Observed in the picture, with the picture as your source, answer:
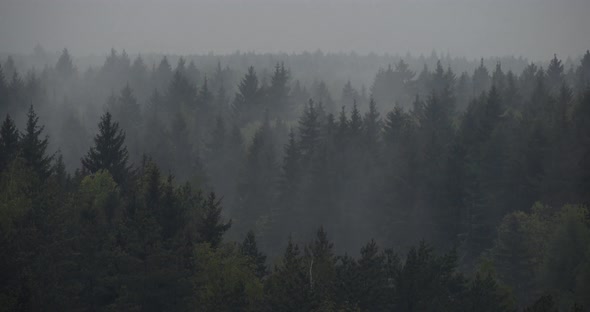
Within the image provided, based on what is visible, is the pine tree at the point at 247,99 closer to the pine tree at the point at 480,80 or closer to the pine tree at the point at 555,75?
the pine tree at the point at 480,80

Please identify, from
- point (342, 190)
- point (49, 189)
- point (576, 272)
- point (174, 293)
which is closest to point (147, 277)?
point (174, 293)

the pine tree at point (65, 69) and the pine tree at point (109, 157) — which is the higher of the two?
the pine tree at point (65, 69)

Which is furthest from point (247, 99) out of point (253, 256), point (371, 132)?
point (253, 256)

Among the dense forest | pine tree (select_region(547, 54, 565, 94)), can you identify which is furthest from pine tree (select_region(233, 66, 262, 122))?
pine tree (select_region(547, 54, 565, 94))

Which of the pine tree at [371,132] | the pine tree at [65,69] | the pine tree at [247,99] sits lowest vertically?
the pine tree at [371,132]

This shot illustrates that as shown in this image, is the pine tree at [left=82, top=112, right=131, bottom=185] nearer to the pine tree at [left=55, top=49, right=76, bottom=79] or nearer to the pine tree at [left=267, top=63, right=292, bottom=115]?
the pine tree at [left=267, top=63, right=292, bottom=115]

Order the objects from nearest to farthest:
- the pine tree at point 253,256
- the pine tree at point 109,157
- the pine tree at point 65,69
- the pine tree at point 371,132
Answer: the pine tree at point 253,256
the pine tree at point 109,157
the pine tree at point 371,132
the pine tree at point 65,69

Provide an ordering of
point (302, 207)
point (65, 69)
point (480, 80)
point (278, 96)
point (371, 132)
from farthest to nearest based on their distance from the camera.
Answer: point (65, 69) < point (480, 80) < point (278, 96) < point (371, 132) < point (302, 207)

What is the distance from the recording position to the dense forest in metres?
25.6

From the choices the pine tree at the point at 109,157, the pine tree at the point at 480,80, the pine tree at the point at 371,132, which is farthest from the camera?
the pine tree at the point at 480,80

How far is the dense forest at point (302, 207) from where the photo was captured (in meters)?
25.6

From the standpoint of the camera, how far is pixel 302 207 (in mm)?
59562

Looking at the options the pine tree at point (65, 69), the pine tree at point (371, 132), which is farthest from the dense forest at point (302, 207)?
the pine tree at point (65, 69)

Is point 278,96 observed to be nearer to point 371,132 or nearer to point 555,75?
point 371,132
